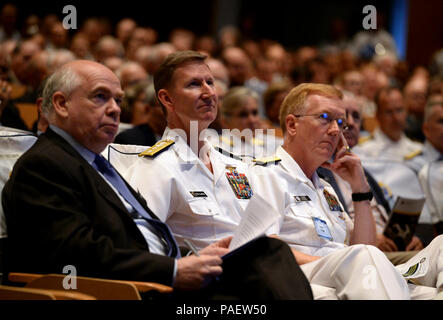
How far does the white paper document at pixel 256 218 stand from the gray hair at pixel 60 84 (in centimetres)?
79

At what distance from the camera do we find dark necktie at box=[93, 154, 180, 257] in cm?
235

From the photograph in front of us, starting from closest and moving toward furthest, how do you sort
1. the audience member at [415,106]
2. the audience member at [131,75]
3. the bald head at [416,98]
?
1. the audience member at [131,75]
2. the audience member at [415,106]
3. the bald head at [416,98]

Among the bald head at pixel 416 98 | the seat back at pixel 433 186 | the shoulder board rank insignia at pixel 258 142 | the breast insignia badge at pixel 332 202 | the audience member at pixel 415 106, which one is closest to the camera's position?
the breast insignia badge at pixel 332 202

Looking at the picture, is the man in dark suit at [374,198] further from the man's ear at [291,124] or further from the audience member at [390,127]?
the audience member at [390,127]

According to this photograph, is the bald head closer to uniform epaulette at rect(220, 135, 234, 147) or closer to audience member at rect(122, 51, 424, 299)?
uniform epaulette at rect(220, 135, 234, 147)

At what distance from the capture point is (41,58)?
523cm

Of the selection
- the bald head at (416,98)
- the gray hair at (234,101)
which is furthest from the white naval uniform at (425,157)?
the bald head at (416,98)

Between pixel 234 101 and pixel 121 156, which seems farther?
pixel 234 101

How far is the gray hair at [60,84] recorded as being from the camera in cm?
233

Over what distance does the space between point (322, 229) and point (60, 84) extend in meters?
1.27

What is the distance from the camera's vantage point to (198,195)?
2676 millimetres

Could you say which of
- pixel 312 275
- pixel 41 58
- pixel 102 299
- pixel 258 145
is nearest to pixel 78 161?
pixel 102 299

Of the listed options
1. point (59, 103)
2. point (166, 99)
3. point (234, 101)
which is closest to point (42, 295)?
point (59, 103)

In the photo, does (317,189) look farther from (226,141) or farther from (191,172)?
(226,141)
